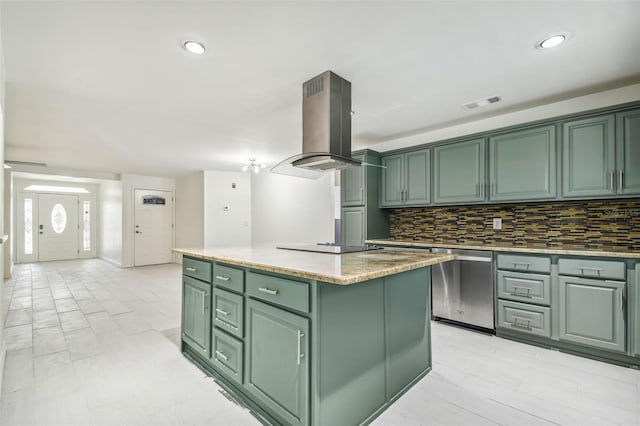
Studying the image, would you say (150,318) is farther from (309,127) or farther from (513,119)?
(513,119)

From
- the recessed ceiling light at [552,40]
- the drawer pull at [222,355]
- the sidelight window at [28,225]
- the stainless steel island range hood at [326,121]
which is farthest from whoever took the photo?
the sidelight window at [28,225]

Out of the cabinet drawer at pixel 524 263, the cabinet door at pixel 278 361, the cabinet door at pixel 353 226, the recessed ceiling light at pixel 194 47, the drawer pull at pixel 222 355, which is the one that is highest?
the recessed ceiling light at pixel 194 47

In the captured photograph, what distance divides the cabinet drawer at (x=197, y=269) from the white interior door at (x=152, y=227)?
19.3ft

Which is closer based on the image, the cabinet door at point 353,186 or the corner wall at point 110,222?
the cabinet door at point 353,186

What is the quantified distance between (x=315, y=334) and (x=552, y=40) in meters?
2.35

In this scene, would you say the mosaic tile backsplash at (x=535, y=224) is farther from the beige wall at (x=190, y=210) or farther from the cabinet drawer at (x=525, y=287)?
the beige wall at (x=190, y=210)

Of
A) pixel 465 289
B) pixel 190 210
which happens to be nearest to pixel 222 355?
pixel 465 289

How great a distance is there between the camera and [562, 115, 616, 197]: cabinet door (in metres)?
2.66

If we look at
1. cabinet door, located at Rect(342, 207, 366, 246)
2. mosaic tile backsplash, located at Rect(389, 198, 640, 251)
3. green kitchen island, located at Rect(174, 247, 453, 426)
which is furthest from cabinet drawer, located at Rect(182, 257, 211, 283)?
mosaic tile backsplash, located at Rect(389, 198, 640, 251)

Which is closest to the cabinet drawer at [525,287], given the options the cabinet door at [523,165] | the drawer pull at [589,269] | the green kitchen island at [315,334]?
the drawer pull at [589,269]

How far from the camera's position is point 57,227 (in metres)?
8.62

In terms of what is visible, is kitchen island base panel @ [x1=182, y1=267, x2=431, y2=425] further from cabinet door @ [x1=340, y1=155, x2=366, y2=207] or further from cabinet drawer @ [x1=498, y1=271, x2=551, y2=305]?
cabinet door @ [x1=340, y1=155, x2=366, y2=207]

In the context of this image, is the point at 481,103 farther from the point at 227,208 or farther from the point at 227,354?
the point at 227,208

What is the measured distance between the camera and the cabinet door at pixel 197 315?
7.55 feet
